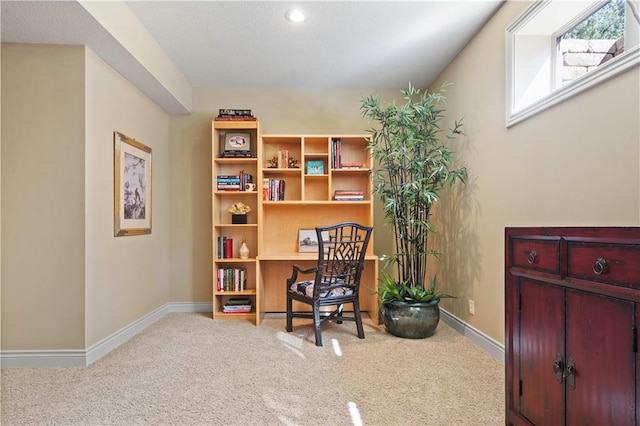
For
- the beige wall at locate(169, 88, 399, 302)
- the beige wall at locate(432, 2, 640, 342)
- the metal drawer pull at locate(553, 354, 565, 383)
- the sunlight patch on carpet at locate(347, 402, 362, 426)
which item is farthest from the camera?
the beige wall at locate(169, 88, 399, 302)

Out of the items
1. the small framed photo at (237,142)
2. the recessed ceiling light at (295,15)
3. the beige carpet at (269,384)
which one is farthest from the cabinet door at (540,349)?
the small framed photo at (237,142)

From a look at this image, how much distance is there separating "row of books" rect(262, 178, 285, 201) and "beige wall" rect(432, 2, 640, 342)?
1749mm

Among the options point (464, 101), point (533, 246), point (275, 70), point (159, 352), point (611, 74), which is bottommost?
point (159, 352)

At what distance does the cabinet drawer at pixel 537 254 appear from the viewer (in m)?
1.24

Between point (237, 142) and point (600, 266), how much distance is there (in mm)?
3511

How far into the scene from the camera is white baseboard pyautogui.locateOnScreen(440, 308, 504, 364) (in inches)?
102

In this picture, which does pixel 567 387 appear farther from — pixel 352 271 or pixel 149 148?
pixel 149 148

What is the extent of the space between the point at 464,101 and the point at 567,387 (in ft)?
8.66

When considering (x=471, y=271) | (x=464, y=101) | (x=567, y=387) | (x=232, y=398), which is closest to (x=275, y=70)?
(x=464, y=101)

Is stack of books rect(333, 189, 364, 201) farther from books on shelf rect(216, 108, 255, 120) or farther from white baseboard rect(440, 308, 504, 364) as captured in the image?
white baseboard rect(440, 308, 504, 364)

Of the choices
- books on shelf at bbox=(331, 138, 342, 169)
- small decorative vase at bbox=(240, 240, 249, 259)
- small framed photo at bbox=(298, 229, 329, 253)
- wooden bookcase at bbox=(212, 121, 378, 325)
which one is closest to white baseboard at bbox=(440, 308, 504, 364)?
wooden bookcase at bbox=(212, 121, 378, 325)

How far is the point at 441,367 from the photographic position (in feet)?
8.07

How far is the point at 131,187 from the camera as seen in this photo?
128 inches

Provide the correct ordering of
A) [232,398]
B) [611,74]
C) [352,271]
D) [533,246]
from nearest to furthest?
1. [533,246]
2. [611,74]
3. [232,398]
4. [352,271]
